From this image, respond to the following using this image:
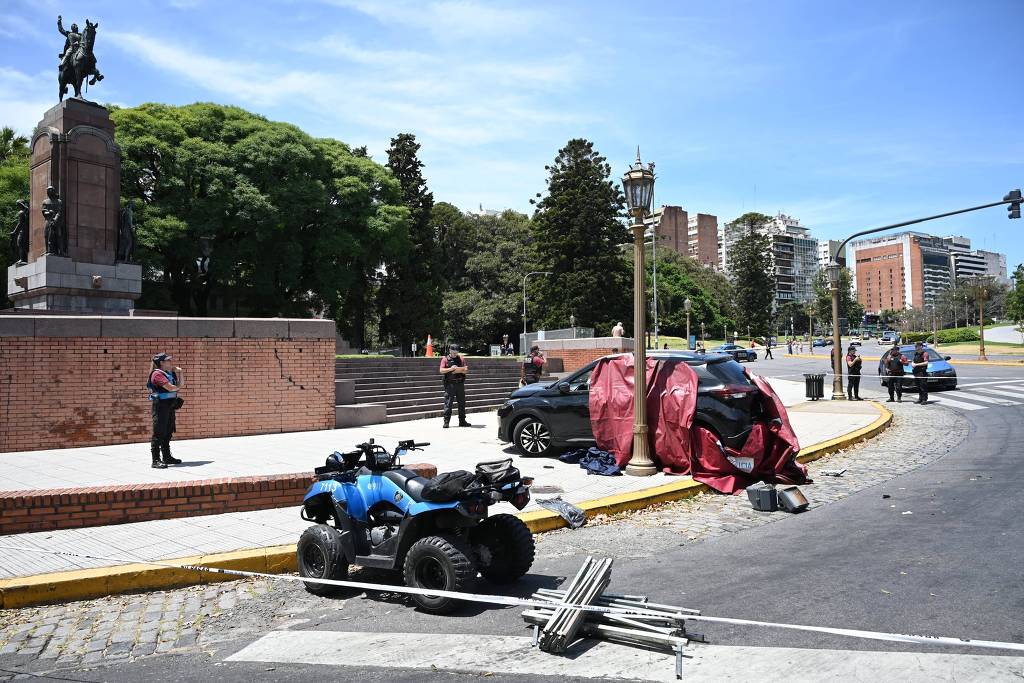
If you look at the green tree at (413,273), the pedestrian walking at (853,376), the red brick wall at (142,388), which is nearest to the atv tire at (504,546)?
the red brick wall at (142,388)

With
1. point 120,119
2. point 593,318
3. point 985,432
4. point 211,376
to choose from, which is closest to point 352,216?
point 120,119

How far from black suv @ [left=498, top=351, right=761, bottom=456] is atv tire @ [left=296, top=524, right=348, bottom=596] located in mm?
5951

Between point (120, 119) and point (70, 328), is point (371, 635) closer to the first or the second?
point (70, 328)

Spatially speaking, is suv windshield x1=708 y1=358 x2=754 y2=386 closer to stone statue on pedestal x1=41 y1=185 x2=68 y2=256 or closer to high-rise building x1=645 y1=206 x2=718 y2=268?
stone statue on pedestal x1=41 y1=185 x2=68 y2=256

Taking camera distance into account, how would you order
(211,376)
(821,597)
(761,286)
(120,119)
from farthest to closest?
(761,286)
(120,119)
(211,376)
(821,597)

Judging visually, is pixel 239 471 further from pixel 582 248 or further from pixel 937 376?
pixel 582 248

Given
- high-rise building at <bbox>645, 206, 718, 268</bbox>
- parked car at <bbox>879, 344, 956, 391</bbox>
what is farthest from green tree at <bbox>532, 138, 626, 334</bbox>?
high-rise building at <bbox>645, 206, 718, 268</bbox>

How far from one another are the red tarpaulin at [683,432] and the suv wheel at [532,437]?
4.09 ft

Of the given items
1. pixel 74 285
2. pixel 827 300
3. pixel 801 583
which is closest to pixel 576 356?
pixel 74 285

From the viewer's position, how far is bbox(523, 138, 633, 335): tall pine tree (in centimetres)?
5469

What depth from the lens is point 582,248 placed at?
5506cm

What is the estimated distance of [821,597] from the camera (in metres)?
5.00

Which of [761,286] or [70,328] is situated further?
[761,286]

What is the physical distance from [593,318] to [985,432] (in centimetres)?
4085
